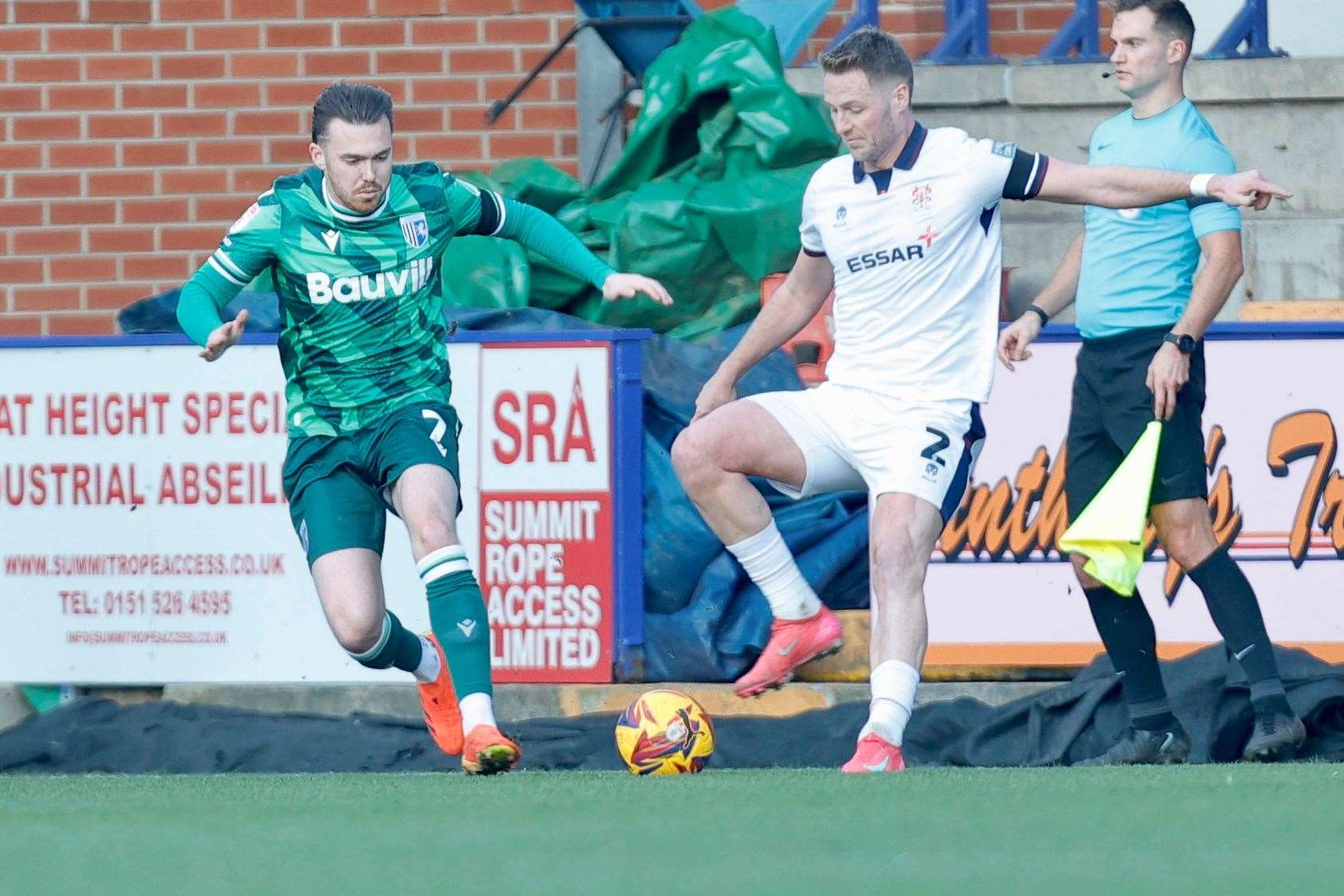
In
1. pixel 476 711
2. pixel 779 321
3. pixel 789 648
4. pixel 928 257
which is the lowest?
pixel 476 711

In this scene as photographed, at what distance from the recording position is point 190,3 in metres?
10.2

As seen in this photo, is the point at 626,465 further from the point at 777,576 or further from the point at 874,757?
the point at 874,757

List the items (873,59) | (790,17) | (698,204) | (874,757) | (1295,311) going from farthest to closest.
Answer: (790,17), (698,204), (1295,311), (873,59), (874,757)

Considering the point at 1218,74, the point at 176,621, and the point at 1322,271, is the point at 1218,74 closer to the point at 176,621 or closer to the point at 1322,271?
the point at 1322,271

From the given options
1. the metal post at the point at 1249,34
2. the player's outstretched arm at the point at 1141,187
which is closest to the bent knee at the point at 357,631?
the player's outstretched arm at the point at 1141,187

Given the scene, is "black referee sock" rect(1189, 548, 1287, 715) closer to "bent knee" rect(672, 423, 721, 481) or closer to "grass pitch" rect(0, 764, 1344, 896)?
"grass pitch" rect(0, 764, 1344, 896)

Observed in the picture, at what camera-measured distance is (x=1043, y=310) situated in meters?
6.96

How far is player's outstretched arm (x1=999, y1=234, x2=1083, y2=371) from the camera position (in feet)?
22.5

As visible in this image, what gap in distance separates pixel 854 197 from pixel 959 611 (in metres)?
1.94

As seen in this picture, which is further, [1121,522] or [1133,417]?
[1133,417]

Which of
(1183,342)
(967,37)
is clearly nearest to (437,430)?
(1183,342)

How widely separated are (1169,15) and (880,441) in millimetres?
1452

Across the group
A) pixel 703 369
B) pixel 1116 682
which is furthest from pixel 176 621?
pixel 1116 682

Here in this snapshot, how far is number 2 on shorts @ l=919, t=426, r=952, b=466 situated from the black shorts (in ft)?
1.92
